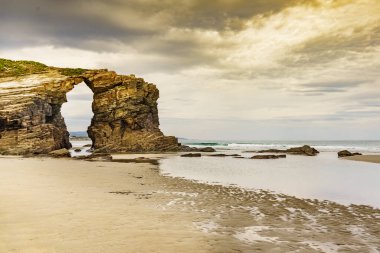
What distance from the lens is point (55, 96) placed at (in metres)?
59.3

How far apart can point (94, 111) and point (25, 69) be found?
46.9ft

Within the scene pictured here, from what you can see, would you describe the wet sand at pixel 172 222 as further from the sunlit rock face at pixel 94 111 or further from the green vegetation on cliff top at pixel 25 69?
the green vegetation on cliff top at pixel 25 69

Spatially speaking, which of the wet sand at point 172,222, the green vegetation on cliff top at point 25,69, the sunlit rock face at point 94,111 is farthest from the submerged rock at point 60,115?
the wet sand at point 172,222

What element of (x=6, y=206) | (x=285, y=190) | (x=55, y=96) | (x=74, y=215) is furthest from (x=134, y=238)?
(x=55, y=96)

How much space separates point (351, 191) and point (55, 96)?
5231 centimetres

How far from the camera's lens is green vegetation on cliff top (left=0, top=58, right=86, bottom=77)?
195 ft

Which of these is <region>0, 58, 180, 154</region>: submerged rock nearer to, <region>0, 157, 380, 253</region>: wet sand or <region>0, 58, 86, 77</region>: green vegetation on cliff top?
<region>0, 58, 86, 77</region>: green vegetation on cliff top

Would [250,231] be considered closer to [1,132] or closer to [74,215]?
[74,215]

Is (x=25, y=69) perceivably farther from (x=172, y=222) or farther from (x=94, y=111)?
(x=172, y=222)

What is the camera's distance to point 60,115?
66.4 m

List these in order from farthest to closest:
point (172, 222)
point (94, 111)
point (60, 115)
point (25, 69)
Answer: point (94, 111)
point (60, 115)
point (25, 69)
point (172, 222)

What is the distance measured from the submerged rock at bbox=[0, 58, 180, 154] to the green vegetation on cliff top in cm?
15

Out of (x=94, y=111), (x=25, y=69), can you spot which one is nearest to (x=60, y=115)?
(x=94, y=111)

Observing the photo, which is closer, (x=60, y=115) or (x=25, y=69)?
(x=25, y=69)
